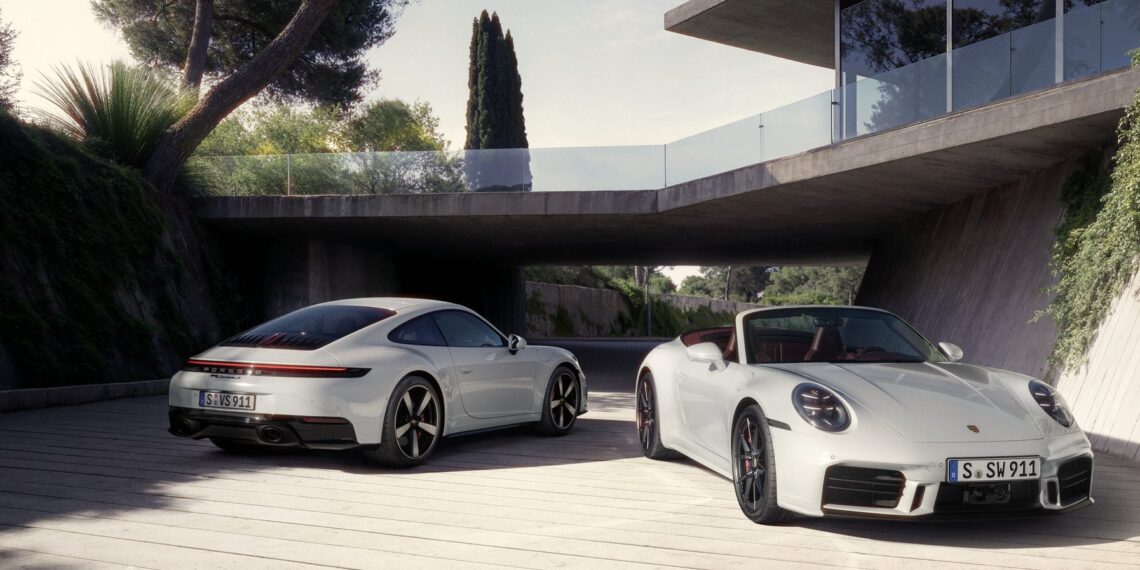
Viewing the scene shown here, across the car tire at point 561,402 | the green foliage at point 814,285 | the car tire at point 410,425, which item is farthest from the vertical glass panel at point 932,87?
the green foliage at point 814,285

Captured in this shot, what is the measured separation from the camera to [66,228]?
1353 cm

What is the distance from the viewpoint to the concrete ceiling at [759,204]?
11258 mm

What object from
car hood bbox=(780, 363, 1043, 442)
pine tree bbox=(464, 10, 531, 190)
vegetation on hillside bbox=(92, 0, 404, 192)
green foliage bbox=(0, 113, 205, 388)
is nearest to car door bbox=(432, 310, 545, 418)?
car hood bbox=(780, 363, 1043, 442)

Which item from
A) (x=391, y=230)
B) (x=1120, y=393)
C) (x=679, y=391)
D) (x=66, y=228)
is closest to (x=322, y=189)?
(x=391, y=230)

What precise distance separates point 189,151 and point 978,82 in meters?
14.5

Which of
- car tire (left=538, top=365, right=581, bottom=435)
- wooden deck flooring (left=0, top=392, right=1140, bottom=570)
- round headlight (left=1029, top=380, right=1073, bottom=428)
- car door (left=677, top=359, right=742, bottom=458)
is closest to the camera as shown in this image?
wooden deck flooring (left=0, top=392, right=1140, bottom=570)

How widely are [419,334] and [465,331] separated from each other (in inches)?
25.7

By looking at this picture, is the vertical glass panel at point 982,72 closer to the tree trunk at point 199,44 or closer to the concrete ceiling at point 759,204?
the concrete ceiling at point 759,204

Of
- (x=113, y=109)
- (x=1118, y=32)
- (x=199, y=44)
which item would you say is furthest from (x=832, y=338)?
(x=199, y=44)

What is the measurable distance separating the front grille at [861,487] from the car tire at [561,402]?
4.38 metres

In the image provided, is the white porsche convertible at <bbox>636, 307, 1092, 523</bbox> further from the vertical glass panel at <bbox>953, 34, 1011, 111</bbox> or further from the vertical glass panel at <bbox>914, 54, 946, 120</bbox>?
the vertical glass panel at <bbox>914, 54, 946, 120</bbox>

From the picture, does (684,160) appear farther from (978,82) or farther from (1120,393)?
(1120,393)

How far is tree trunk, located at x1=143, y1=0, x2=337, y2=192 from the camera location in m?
18.5

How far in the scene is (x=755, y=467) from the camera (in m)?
5.32
